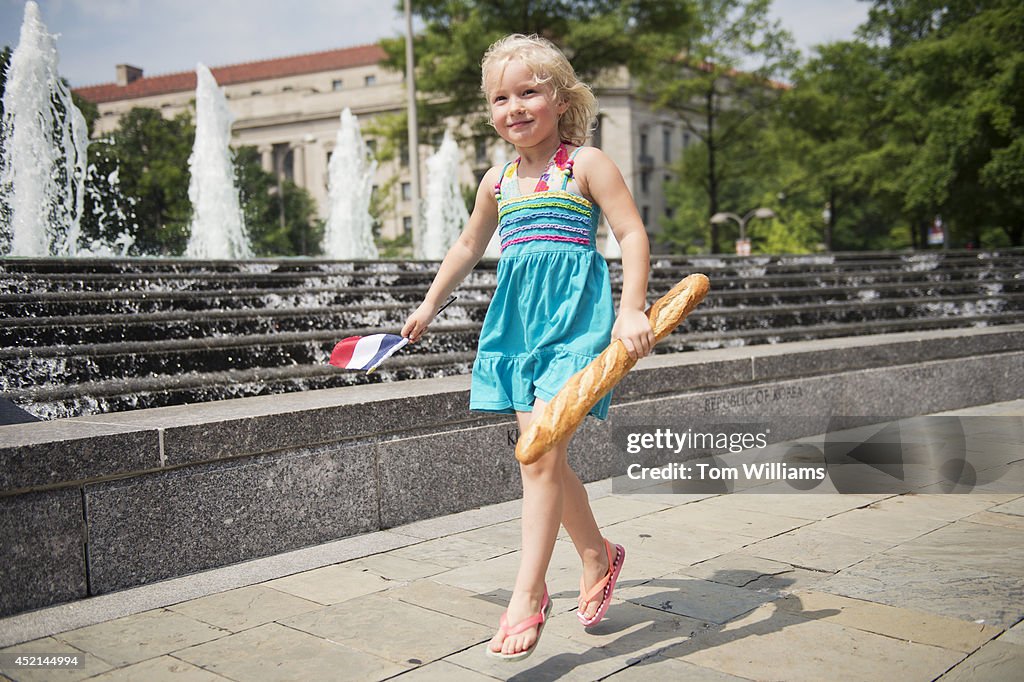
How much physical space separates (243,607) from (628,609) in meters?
1.45

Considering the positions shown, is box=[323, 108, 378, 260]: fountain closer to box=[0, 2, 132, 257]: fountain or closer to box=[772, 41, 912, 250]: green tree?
box=[0, 2, 132, 257]: fountain

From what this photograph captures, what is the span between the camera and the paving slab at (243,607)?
3516 mm

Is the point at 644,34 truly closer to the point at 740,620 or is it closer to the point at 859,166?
the point at 859,166

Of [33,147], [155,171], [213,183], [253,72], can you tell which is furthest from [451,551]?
[253,72]

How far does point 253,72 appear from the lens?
3595 inches

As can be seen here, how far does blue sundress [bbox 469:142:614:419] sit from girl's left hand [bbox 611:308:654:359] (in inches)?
9.0

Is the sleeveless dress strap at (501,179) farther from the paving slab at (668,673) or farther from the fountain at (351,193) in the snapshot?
the fountain at (351,193)

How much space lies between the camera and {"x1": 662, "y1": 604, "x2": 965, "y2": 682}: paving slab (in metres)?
2.91

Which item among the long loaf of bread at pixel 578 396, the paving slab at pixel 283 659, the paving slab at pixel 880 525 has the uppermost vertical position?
the long loaf of bread at pixel 578 396

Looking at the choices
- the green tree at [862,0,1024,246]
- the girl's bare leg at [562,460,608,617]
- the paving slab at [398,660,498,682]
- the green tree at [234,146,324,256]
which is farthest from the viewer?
the green tree at [234,146,324,256]

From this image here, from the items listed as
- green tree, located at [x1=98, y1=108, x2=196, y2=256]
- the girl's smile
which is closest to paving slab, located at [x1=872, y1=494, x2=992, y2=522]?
the girl's smile

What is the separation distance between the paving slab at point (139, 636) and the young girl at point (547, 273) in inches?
45.9

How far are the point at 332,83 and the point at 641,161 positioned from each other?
32.4 metres

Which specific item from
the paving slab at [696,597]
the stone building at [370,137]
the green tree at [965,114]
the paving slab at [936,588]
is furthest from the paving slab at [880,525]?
the stone building at [370,137]
